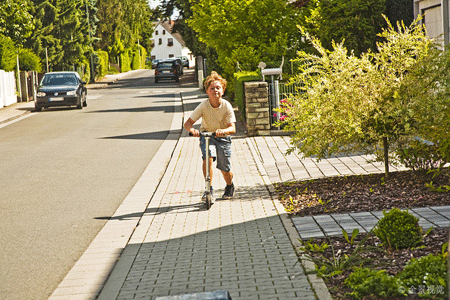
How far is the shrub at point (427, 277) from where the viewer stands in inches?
168

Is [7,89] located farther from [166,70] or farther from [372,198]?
[372,198]

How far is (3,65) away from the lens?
31.9 meters

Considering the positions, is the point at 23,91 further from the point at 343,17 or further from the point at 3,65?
the point at 343,17

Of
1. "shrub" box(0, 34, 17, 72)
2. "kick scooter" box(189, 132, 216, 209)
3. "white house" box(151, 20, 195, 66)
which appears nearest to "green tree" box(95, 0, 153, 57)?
"shrub" box(0, 34, 17, 72)

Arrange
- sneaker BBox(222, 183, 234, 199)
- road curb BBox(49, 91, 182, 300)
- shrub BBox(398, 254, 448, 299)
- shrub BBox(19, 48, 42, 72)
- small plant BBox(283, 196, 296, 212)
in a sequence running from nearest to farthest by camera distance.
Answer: shrub BBox(398, 254, 448, 299) < road curb BBox(49, 91, 182, 300) < small plant BBox(283, 196, 296, 212) < sneaker BBox(222, 183, 234, 199) < shrub BBox(19, 48, 42, 72)

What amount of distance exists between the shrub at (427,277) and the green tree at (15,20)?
26102 mm

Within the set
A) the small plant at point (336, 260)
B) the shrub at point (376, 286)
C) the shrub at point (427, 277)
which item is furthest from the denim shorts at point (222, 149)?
the shrub at point (427, 277)

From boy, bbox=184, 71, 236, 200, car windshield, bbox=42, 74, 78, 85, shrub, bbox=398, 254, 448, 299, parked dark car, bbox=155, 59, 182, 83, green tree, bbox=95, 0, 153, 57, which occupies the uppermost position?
green tree, bbox=95, 0, 153, 57

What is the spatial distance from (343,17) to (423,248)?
1311cm

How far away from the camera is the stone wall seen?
52.1 ft

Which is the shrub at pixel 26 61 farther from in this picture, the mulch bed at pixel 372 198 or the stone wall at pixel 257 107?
the mulch bed at pixel 372 198

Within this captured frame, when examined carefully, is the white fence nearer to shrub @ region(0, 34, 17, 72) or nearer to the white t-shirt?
shrub @ region(0, 34, 17, 72)

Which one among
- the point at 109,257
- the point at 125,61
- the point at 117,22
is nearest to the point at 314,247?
the point at 109,257

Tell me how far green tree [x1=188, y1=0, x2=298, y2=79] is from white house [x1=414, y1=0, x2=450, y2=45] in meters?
6.61
